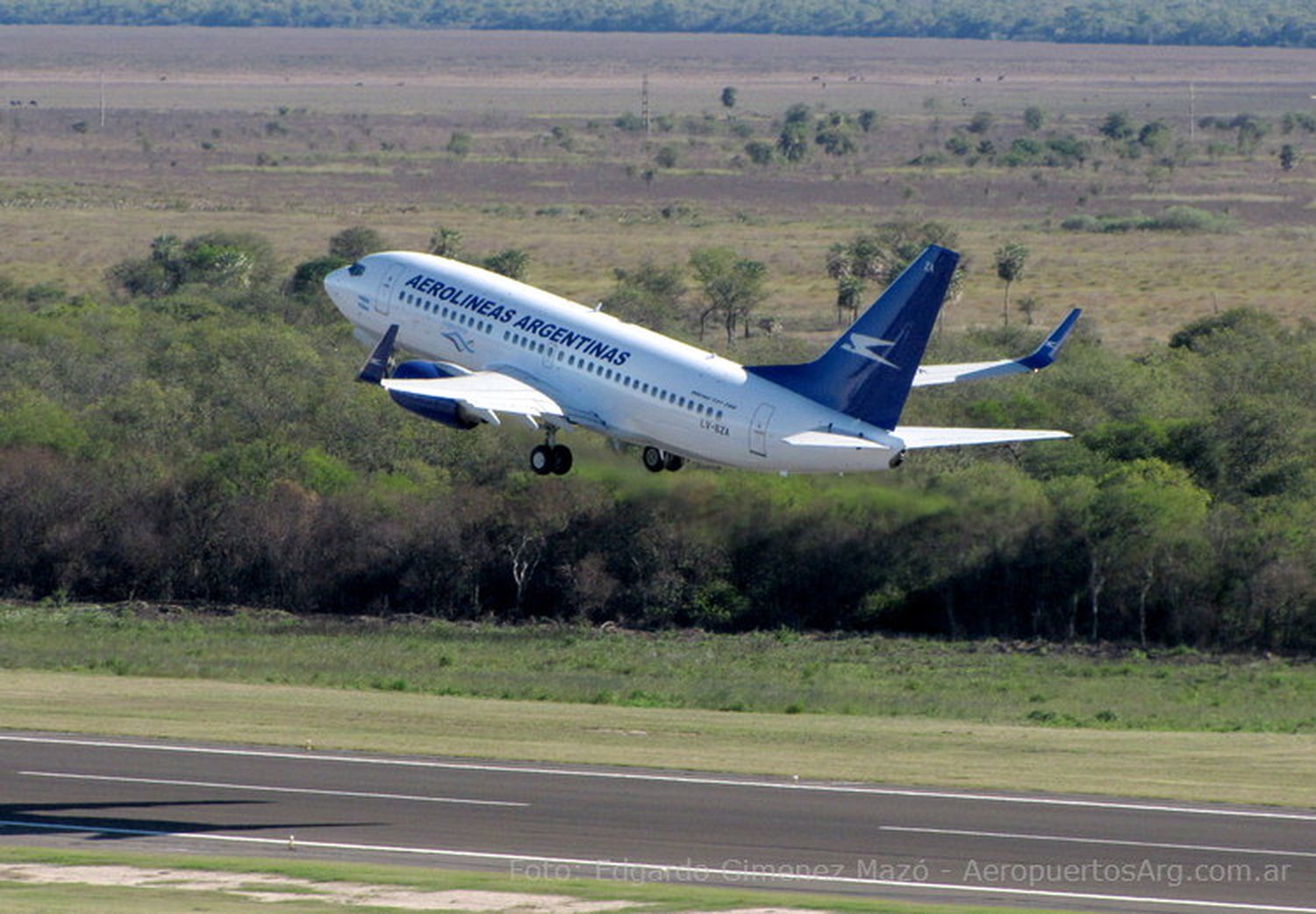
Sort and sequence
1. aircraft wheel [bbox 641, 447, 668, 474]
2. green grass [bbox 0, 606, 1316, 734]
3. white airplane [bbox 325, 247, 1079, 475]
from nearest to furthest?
white airplane [bbox 325, 247, 1079, 475], green grass [bbox 0, 606, 1316, 734], aircraft wheel [bbox 641, 447, 668, 474]

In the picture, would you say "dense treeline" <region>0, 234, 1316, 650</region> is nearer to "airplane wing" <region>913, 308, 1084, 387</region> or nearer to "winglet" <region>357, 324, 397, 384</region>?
"winglet" <region>357, 324, 397, 384</region>

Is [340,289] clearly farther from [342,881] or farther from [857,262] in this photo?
[857,262]

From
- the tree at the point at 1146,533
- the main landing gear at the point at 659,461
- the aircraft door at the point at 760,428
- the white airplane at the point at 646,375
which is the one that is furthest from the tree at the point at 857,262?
the aircraft door at the point at 760,428

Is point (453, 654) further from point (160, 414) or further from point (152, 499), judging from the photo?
point (160, 414)

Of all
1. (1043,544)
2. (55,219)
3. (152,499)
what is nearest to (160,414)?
(152,499)

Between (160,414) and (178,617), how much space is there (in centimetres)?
1267

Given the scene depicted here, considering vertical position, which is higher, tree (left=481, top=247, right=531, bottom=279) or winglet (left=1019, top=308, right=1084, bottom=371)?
winglet (left=1019, top=308, right=1084, bottom=371)

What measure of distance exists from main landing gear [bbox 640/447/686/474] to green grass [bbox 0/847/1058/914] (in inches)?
1120

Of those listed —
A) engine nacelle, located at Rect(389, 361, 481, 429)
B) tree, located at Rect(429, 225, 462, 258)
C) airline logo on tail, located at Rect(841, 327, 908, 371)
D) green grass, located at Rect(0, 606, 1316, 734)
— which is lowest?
green grass, located at Rect(0, 606, 1316, 734)

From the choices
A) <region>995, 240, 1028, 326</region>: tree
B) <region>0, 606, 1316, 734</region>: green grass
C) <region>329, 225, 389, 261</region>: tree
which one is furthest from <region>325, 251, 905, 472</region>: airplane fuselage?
<region>995, 240, 1028, 326</region>: tree

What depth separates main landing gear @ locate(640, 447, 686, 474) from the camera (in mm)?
60281

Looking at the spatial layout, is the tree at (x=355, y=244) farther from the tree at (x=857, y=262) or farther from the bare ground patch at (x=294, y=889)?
the bare ground patch at (x=294, y=889)

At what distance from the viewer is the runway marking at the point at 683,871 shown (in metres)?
30.6

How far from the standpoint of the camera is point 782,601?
245 ft
